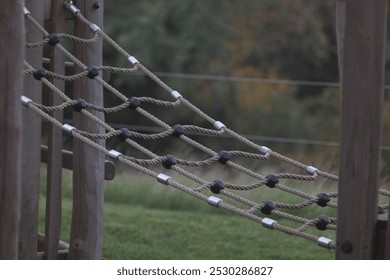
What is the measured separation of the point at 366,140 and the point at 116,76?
16.2 meters

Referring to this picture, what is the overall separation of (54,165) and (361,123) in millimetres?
1726

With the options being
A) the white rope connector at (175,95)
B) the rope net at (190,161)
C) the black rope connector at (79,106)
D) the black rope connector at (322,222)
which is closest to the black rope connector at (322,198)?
the rope net at (190,161)

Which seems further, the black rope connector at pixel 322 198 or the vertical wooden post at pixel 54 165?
the vertical wooden post at pixel 54 165

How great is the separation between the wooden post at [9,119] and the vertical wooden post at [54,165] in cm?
130

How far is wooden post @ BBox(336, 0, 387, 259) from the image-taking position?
2.33 meters

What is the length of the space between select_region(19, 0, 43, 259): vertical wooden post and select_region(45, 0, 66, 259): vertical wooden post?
0.06 m

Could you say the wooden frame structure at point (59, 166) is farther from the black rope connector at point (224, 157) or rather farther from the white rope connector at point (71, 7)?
the black rope connector at point (224, 157)

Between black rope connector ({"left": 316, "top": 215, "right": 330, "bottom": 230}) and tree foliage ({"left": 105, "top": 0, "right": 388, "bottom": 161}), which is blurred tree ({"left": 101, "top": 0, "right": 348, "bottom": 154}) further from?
black rope connector ({"left": 316, "top": 215, "right": 330, "bottom": 230})

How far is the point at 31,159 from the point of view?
3.70 meters

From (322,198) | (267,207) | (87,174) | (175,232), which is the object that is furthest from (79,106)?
(175,232)

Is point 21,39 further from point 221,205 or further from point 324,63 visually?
point 324,63

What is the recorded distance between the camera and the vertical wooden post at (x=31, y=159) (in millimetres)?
3686

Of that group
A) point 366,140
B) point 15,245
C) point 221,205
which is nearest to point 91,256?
point 221,205

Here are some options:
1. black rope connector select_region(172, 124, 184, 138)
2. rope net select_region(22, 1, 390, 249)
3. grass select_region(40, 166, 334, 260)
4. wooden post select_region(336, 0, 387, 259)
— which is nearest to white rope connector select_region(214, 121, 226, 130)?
rope net select_region(22, 1, 390, 249)
